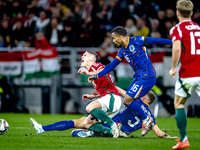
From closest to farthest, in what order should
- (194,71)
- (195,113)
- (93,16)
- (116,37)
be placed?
(194,71), (116,37), (195,113), (93,16)

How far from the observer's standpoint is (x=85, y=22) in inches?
587

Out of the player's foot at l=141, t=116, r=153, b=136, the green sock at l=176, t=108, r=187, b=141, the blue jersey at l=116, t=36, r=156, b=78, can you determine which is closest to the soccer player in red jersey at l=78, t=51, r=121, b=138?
the player's foot at l=141, t=116, r=153, b=136

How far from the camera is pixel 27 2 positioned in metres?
17.5

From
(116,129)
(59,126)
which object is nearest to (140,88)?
(116,129)

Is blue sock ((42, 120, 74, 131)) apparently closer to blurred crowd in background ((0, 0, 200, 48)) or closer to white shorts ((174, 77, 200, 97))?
white shorts ((174, 77, 200, 97))

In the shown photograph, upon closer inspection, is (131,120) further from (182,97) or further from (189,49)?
(189,49)

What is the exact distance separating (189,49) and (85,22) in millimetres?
10119

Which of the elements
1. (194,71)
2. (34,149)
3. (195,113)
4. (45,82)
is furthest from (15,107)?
(194,71)

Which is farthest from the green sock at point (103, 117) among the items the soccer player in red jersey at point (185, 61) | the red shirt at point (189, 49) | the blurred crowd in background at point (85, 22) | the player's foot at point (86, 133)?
the blurred crowd in background at point (85, 22)

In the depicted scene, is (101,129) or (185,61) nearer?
(185,61)

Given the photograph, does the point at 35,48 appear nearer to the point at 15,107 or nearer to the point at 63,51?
the point at 63,51

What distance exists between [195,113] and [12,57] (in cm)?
717

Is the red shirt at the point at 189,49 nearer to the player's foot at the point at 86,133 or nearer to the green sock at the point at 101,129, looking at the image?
the green sock at the point at 101,129

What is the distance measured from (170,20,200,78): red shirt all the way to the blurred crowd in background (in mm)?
8347
